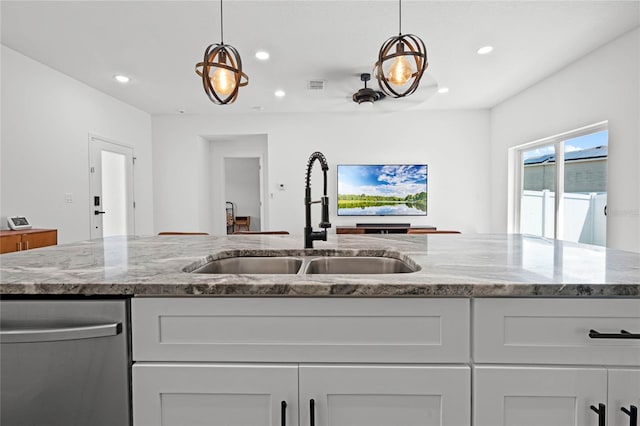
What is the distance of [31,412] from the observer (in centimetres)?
80

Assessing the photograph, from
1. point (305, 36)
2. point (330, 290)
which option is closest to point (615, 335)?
point (330, 290)

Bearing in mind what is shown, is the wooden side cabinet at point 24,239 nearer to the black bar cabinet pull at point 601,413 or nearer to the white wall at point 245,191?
the black bar cabinet pull at point 601,413

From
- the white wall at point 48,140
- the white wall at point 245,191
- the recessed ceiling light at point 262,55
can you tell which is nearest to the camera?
the white wall at point 48,140

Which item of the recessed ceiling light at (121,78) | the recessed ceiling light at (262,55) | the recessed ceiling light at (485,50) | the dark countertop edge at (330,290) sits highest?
the recessed ceiling light at (262,55)

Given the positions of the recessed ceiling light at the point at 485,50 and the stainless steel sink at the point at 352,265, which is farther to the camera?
the recessed ceiling light at the point at 485,50

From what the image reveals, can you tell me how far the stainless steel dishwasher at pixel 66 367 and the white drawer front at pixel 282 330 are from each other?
63 millimetres

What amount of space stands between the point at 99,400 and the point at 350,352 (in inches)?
24.7

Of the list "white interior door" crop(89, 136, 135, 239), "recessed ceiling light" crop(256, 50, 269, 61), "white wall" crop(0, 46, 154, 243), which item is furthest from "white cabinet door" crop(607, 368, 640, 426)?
"white interior door" crop(89, 136, 135, 239)

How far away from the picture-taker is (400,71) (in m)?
2.06

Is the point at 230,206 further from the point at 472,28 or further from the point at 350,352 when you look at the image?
the point at 350,352

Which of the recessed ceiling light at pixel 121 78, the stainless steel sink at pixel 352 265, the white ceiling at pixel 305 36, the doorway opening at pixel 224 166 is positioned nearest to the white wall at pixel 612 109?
the white ceiling at pixel 305 36

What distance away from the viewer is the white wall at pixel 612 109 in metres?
2.74

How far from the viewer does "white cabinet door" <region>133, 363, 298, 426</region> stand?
796 mm

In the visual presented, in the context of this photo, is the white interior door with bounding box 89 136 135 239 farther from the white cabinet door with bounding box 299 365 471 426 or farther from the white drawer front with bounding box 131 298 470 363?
the white cabinet door with bounding box 299 365 471 426
